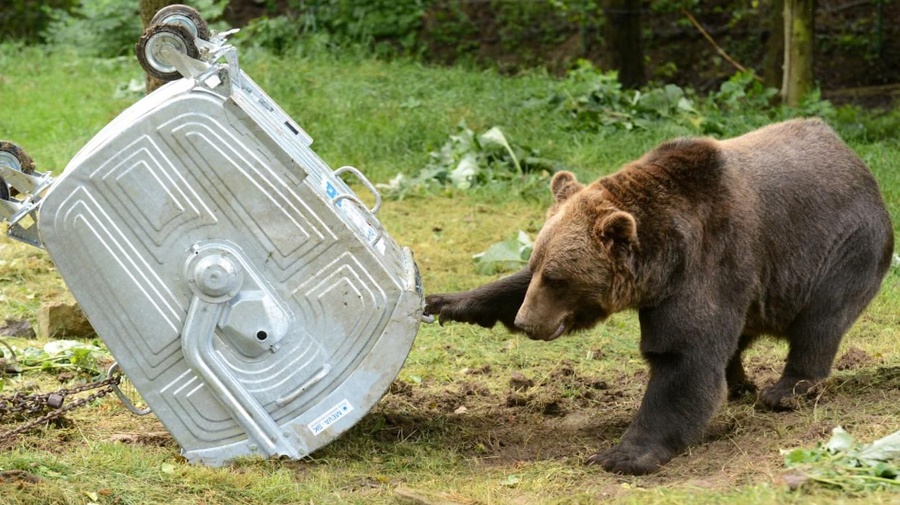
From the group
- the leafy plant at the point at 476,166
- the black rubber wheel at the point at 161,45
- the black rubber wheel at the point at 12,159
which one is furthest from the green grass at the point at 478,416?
the black rubber wheel at the point at 161,45

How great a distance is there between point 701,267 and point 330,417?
1798 millimetres

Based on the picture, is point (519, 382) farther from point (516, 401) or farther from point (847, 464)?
point (847, 464)

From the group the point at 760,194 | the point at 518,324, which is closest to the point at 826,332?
the point at 760,194

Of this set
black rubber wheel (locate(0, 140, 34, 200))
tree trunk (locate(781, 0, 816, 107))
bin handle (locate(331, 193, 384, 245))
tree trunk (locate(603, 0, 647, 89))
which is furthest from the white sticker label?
tree trunk (locate(603, 0, 647, 89))

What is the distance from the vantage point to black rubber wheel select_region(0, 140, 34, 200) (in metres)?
4.81

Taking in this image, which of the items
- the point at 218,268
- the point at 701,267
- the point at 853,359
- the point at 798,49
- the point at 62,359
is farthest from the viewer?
the point at 798,49

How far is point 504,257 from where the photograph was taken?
8.14 metres

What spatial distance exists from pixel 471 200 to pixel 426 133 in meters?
1.59

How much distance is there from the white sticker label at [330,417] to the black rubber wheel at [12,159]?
162 centimetres

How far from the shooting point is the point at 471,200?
9961 mm

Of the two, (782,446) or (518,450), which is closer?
(782,446)

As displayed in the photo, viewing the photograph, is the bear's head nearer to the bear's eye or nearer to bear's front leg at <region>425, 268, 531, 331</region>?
the bear's eye

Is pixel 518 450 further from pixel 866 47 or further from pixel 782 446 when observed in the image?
pixel 866 47

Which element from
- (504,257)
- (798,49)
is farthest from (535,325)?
(798,49)
